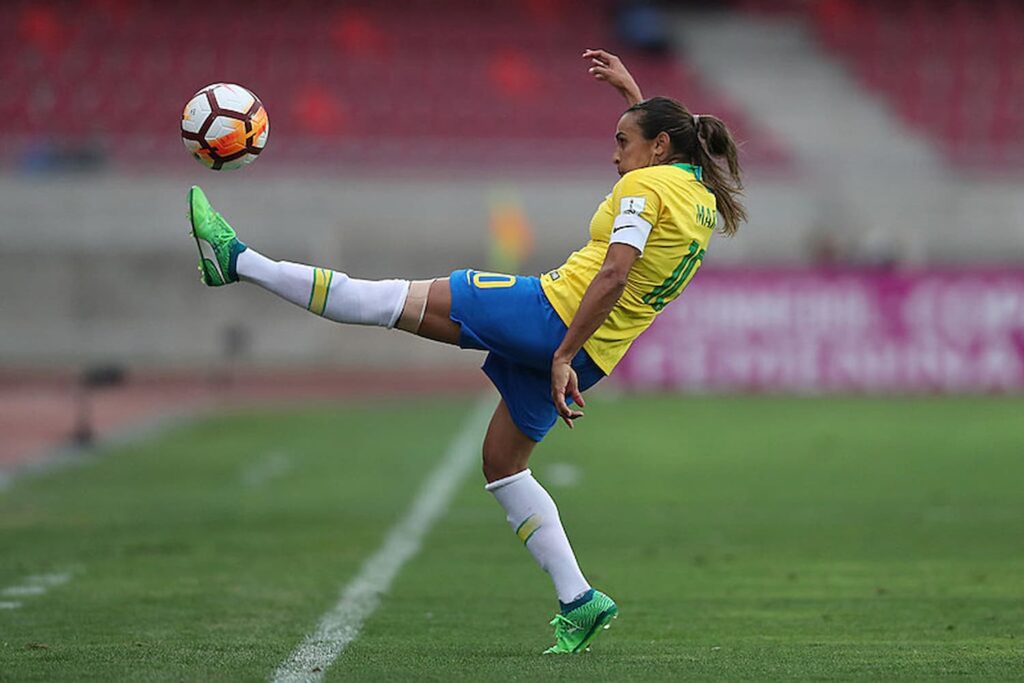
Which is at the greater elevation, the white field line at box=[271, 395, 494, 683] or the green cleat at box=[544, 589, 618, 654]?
the green cleat at box=[544, 589, 618, 654]

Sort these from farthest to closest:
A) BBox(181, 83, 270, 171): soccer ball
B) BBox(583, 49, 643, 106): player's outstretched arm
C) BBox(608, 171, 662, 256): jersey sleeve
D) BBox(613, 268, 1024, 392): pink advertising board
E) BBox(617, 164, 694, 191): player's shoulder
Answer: BBox(613, 268, 1024, 392): pink advertising board, BBox(583, 49, 643, 106): player's outstretched arm, BBox(181, 83, 270, 171): soccer ball, BBox(617, 164, 694, 191): player's shoulder, BBox(608, 171, 662, 256): jersey sleeve

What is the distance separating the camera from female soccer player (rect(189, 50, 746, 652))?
21.4 feet

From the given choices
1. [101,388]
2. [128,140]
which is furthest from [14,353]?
[128,140]

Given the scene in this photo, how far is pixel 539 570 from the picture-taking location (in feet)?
31.7

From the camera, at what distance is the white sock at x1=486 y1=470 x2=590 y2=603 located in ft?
22.6

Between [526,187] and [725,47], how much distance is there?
26.5 ft

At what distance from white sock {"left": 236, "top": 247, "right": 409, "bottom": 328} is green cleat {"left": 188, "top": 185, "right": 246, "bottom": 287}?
4 centimetres

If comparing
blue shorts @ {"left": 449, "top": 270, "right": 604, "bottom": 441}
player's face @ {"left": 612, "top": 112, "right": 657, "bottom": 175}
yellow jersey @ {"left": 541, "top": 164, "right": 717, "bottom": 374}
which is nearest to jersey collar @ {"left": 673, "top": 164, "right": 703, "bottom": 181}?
yellow jersey @ {"left": 541, "top": 164, "right": 717, "bottom": 374}

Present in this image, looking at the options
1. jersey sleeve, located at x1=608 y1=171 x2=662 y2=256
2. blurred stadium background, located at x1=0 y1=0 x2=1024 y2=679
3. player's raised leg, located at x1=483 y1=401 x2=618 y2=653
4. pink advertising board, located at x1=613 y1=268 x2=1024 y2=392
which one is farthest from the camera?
blurred stadium background, located at x1=0 y1=0 x2=1024 y2=679

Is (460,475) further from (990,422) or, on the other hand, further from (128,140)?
(128,140)

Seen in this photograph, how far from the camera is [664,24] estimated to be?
37.7m

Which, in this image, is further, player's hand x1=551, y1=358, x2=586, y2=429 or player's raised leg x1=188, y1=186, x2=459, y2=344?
player's raised leg x1=188, y1=186, x2=459, y2=344

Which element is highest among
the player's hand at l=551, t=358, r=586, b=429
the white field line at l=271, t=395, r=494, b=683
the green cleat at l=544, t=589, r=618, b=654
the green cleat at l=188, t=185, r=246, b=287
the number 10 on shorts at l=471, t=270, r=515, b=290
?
the green cleat at l=188, t=185, r=246, b=287

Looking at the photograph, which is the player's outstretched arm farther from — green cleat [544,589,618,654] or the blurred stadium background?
the blurred stadium background
